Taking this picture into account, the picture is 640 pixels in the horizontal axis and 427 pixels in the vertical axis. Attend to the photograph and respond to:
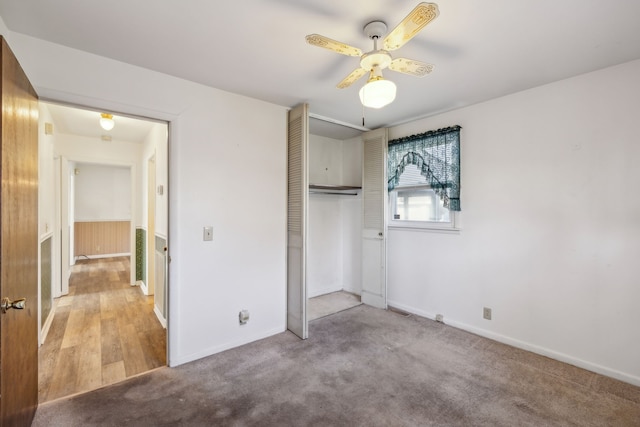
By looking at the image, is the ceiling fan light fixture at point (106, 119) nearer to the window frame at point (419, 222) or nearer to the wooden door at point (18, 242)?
the wooden door at point (18, 242)

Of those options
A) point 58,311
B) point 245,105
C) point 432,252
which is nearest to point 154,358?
point 58,311

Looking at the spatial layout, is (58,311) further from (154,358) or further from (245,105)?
(245,105)

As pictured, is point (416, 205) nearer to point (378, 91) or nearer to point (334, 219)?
point (334, 219)

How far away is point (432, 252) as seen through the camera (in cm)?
339

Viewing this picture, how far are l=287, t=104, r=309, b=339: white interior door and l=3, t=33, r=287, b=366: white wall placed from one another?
89mm

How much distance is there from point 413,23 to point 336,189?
9.05 ft

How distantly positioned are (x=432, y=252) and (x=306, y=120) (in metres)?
2.12

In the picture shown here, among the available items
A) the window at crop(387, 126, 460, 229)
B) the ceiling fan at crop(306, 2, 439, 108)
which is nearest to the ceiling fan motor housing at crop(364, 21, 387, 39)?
the ceiling fan at crop(306, 2, 439, 108)

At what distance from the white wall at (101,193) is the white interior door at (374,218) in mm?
6160

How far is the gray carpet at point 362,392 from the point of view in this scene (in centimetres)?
180

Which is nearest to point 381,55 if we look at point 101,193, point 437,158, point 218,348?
point 437,158

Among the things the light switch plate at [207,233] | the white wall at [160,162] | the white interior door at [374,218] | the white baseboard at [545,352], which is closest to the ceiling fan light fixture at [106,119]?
the white wall at [160,162]

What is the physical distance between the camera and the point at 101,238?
24.3 ft

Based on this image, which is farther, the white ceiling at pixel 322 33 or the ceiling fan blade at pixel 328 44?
the white ceiling at pixel 322 33
